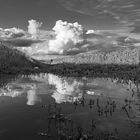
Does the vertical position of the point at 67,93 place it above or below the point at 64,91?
below

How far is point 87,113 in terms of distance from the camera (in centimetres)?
5397

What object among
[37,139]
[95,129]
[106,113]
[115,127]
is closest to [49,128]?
[37,139]

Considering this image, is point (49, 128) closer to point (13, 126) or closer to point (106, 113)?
point (13, 126)

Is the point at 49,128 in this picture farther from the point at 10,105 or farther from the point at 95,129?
the point at 10,105

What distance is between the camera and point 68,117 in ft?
162

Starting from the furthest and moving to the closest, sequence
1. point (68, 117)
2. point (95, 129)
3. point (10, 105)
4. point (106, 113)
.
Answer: point (10, 105), point (106, 113), point (68, 117), point (95, 129)

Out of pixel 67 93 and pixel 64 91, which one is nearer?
pixel 67 93

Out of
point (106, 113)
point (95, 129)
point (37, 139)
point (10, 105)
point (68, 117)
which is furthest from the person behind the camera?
point (10, 105)

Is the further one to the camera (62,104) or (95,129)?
(62,104)

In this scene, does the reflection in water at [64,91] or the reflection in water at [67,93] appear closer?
the reflection in water at [67,93]

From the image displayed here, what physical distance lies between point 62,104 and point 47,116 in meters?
13.5

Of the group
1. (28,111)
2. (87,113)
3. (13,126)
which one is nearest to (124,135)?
(87,113)

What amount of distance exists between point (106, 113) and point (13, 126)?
2106 cm

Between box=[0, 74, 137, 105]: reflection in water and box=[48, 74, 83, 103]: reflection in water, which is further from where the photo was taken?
box=[0, 74, 137, 105]: reflection in water
